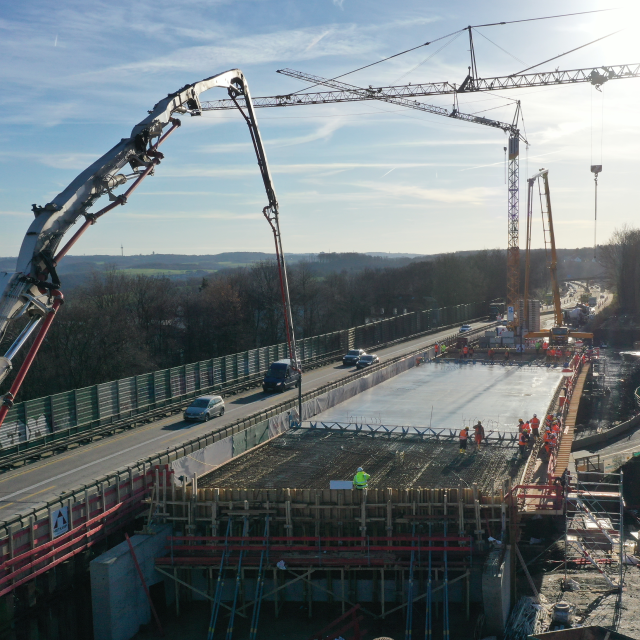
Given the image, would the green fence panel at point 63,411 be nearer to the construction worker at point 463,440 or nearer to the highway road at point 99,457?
the highway road at point 99,457

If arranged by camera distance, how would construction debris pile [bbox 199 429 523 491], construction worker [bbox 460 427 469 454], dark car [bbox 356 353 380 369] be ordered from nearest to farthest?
1. construction debris pile [bbox 199 429 523 491]
2. construction worker [bbox 460 427 469 454]
3. dark car [bbox 356 353 380 369]

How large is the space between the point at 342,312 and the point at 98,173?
90.6m

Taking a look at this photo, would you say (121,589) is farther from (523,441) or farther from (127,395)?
(127,395)

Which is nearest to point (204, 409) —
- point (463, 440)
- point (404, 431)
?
point (404, 431)

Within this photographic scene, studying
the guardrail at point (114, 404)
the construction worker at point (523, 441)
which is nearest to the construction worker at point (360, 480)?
the construction worker at point (523, 441)

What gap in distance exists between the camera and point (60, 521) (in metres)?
16.5

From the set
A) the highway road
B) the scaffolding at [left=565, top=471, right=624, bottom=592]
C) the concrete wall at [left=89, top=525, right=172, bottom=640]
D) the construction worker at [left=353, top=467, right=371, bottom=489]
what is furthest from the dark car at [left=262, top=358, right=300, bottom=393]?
the concrete wall at [left=89, top=525, right=172, bottom=640]

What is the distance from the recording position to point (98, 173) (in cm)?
1161

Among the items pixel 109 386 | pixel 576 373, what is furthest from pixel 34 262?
pixel 576 373

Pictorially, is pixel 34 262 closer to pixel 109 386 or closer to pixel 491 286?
pixel 109 386

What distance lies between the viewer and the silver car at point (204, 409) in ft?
110

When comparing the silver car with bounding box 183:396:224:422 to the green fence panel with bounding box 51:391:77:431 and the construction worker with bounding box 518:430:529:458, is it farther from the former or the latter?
the construction worker with bounding box 518:430:529:458

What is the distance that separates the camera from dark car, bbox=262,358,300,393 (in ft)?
136

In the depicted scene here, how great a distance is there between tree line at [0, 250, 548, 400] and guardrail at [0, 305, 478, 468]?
13.7m
